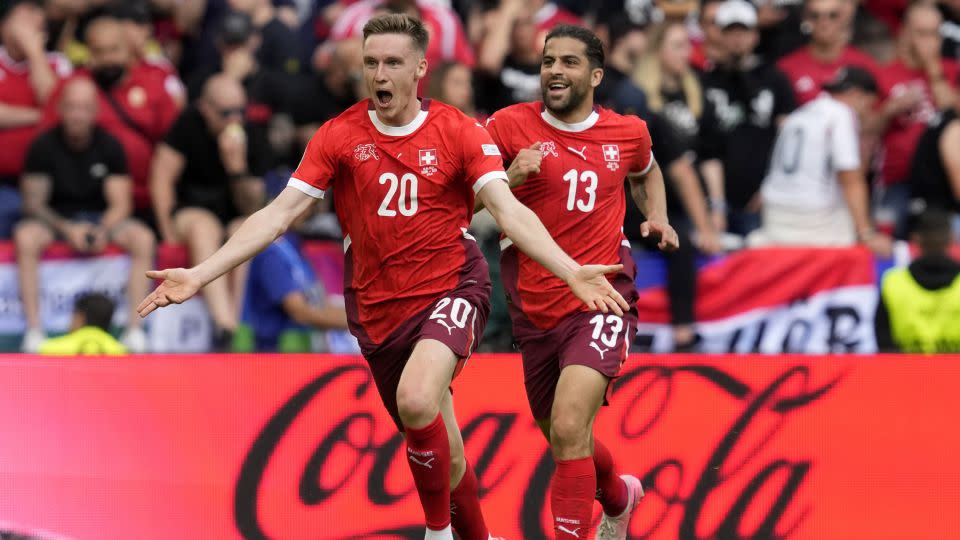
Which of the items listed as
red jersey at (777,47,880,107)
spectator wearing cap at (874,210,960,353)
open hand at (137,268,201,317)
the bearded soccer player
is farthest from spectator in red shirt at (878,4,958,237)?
open hand at (137,268,201,317)

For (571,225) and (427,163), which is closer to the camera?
(427,163)

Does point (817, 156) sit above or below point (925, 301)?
above

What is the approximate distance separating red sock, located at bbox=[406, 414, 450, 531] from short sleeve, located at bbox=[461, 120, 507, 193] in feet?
3.56

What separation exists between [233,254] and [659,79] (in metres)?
5.54

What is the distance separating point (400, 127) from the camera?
6980mm

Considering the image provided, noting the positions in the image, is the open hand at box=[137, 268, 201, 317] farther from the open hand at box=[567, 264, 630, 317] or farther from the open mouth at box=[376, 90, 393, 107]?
the open hand at box=[567, 264, 630, 317]

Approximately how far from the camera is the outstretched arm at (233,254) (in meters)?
6.26

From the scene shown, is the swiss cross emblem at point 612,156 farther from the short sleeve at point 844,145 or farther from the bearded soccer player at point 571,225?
the short sleeve at point 844,145

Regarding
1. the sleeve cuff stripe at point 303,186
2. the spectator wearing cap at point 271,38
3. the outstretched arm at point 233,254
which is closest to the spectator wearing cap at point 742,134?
the spectator wearing cap at point 271,38

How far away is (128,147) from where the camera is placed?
37.0 feet

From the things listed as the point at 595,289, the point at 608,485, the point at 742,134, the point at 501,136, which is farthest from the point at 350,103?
the point at 595,289

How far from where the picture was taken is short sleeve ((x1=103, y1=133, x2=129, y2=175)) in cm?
1091

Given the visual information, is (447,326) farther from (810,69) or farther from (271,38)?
(810,69)

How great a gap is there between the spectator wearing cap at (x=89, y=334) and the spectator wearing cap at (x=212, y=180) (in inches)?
53.6
